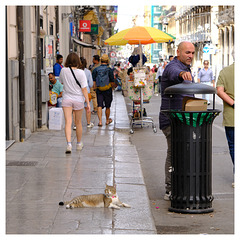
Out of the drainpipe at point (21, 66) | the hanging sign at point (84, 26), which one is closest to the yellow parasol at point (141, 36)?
the drainpipe at point (21, 66)

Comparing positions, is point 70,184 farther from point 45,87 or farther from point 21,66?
point 45,87

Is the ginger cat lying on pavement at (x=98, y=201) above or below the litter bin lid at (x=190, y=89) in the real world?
below

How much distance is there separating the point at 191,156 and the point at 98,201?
1081 millimetres

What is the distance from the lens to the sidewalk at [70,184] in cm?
573

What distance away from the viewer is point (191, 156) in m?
6.52

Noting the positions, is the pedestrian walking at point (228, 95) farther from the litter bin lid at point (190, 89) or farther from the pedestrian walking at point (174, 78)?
the litter bin lid at point (190, 89)

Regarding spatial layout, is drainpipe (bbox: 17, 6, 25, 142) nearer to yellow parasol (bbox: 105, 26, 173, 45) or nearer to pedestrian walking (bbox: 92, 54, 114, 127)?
pedestrian walking (bbox: 92, 54, 114, 127)

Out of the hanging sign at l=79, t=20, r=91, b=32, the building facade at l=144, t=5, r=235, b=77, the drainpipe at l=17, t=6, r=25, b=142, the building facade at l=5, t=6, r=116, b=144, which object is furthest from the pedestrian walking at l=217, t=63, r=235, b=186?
the building facade at l=144, t=5, r=235, b=77

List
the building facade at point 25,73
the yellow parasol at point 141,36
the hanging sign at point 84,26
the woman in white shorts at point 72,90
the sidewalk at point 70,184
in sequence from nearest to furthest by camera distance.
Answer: the sidewalk at point 70,184 → the woman in white shorts at point 72,90 → the building facade at point 25,73 → the yellow parasol at point 141,36 → the hanging sign at point 84,26

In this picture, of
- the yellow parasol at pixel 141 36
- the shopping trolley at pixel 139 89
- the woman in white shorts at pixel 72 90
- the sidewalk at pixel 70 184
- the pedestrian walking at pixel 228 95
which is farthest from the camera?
the yellow parasol at pixel 141 36

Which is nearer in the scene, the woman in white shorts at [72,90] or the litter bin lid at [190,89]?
the litter bin lid at [190,89]

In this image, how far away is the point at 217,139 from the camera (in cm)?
1327

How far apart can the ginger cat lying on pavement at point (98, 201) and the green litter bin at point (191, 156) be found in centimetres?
62
